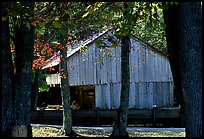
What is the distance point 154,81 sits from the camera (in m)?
31.5

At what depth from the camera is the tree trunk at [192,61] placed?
266 inches

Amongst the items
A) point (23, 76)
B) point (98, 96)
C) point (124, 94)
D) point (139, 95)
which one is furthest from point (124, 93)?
point (139, 95)

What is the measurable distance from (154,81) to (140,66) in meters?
1.85

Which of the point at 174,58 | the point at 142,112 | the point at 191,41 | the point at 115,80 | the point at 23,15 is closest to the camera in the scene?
the point at 23,15

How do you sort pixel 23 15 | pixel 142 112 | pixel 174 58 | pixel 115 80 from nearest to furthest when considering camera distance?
pixel 23 15 → pixel 174 58 → pixel 142 112 → pixel 115 80

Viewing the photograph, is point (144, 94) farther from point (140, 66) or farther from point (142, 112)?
point (142, 112)

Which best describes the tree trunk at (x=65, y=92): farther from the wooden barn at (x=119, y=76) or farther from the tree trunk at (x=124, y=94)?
the wooden barn at (x=119, y=76)

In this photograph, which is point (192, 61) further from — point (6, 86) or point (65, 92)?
point (65, 92)

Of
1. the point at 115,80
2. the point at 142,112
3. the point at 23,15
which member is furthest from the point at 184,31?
the point at 115,80

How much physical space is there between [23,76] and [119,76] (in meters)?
23.5

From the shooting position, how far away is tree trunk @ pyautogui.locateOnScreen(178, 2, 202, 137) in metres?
6.75

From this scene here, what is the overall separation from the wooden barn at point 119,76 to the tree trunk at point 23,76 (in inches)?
835

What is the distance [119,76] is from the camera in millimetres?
30359

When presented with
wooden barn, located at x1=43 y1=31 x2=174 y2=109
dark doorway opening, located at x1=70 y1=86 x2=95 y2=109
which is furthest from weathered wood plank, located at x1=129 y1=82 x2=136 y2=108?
dark doorway opening, located at x1=70 y1=86 x2=95 y2=109
